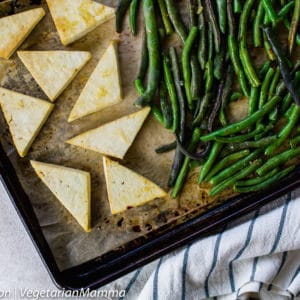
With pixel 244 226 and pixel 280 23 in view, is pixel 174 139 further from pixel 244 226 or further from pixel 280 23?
pixel 280 23

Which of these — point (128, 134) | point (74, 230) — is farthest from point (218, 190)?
point (74, 230)

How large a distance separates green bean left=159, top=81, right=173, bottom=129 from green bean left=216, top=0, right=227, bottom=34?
45 centimetres

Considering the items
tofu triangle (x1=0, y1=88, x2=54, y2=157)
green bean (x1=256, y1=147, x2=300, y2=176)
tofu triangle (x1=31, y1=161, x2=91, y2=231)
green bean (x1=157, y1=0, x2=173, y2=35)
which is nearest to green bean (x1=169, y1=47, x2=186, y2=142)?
green bean (x1=157, y1=0, x2=173, y2=35)

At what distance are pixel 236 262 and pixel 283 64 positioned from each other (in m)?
1.12

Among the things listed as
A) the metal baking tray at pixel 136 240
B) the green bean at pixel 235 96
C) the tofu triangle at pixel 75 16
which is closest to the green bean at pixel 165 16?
the tofu triangle at pixel 75 16

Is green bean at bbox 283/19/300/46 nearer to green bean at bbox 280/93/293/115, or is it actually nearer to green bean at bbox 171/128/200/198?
green bean at bbox 280/93/293/115

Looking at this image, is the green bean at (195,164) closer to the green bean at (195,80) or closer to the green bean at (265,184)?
the green bean at (265,184)

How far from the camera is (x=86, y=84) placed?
2.93 meters

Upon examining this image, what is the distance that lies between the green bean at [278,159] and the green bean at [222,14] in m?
0.73

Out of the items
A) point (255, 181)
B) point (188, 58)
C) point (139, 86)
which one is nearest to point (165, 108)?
point (139, 86)

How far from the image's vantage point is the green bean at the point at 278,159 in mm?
2910

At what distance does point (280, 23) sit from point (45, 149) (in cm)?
144

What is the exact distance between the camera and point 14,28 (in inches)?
114

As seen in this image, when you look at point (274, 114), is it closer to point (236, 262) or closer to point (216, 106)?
point (216, 106)
